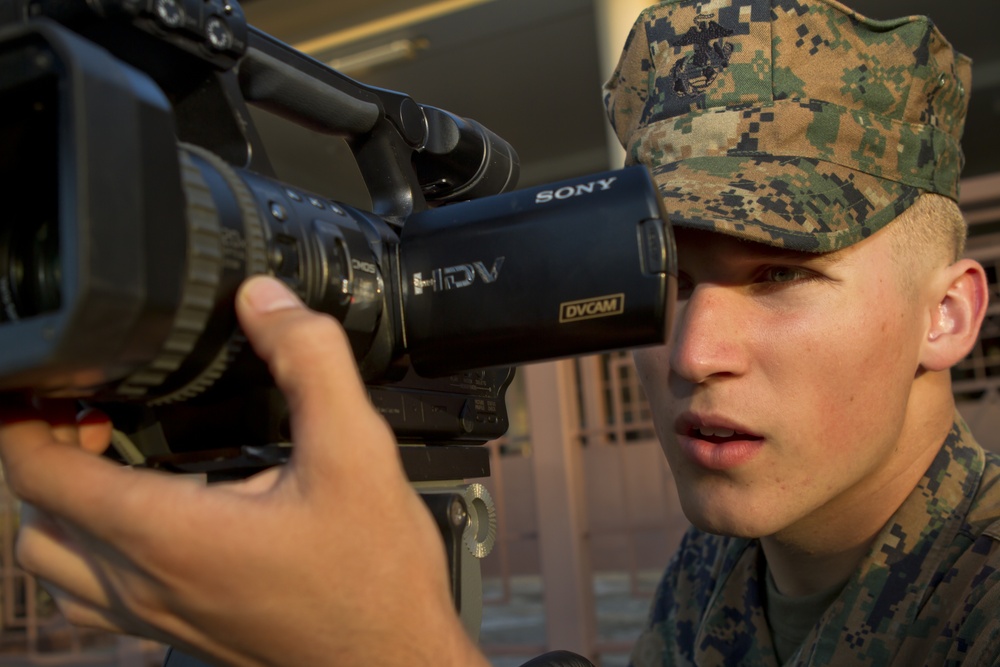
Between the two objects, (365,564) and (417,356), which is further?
(417,356)

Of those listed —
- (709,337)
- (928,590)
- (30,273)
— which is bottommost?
(928,590)

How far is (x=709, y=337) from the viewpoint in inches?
41.4

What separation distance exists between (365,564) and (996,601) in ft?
2.30

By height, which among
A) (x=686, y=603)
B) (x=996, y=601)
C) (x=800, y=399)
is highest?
(x=800, y=399)

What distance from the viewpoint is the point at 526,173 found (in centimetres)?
707

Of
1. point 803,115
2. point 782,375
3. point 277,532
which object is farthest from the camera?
point 803,115

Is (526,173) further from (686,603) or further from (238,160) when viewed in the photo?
(238,160)

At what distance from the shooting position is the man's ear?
1144 mm

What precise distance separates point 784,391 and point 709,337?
0.11 meters

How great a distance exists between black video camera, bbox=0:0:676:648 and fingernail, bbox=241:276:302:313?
0.05 feet

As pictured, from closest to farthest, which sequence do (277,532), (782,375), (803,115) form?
1. (277,532)
2. (782,375)
3. (803,115)

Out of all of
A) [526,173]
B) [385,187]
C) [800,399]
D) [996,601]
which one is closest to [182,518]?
[385,187]

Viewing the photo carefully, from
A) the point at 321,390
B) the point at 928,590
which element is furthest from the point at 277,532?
the point at 928,590

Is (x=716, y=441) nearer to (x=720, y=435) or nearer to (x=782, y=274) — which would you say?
(x=720, y=435)
